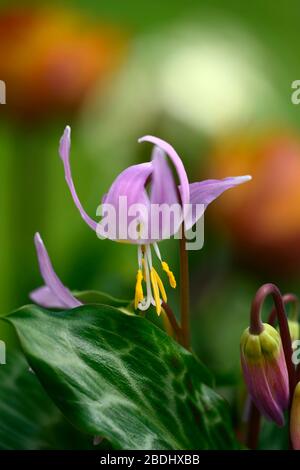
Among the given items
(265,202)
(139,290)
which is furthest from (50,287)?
(265,202)

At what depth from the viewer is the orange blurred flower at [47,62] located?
2.82 ft

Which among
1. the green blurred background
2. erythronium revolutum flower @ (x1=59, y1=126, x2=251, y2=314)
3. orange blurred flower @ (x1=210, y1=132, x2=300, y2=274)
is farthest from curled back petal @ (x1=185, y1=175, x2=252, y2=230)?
orange blurred flower @ (x1=210, y1=132, x2=300, y2=274)

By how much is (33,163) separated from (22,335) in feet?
2.24

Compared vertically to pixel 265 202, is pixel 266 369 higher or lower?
lower

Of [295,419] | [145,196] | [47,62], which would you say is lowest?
[295,419]

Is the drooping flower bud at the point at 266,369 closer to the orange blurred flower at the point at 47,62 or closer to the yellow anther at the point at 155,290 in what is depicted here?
the yellow anther at the point at 155,290

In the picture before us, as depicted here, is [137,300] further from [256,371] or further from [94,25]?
[94,25]

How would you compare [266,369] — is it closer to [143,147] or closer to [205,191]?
[205,191]

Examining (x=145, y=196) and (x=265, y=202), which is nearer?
(x=145, y=196)

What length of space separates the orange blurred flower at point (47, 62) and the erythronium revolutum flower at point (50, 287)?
466mm

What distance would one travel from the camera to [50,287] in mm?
408

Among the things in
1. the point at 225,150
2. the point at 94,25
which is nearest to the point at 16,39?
the point at 94,25

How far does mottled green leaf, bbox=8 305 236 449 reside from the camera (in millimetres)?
353

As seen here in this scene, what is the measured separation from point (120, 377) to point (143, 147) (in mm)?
530
